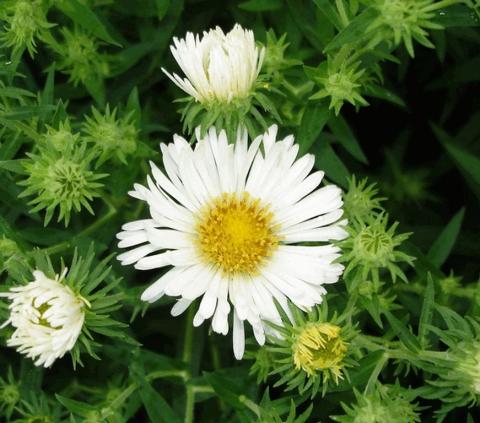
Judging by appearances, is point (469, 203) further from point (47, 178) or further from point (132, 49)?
point (47, 178)

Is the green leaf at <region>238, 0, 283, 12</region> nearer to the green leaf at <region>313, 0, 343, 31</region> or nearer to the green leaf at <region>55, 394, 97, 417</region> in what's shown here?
the green leaf at <region>313, 0, 343, 31</region>

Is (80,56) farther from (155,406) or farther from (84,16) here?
(155,406)

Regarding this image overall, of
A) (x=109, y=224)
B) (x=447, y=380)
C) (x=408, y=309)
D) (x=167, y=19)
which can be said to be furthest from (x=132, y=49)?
(x=447, y=380)

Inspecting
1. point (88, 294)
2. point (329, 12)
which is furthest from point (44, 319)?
point (329, 12)

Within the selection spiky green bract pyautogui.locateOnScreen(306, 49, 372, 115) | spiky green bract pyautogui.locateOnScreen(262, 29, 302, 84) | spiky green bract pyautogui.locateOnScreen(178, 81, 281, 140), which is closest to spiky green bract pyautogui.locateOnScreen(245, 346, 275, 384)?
spiky green bract pyautogui.locateOnScreen(178, 81, 281, 140)

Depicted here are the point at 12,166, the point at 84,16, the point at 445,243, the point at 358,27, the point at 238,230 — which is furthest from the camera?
the point at 445,243

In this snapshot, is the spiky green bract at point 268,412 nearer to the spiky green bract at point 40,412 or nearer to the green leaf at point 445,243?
the spiky green bract at point 40,412
